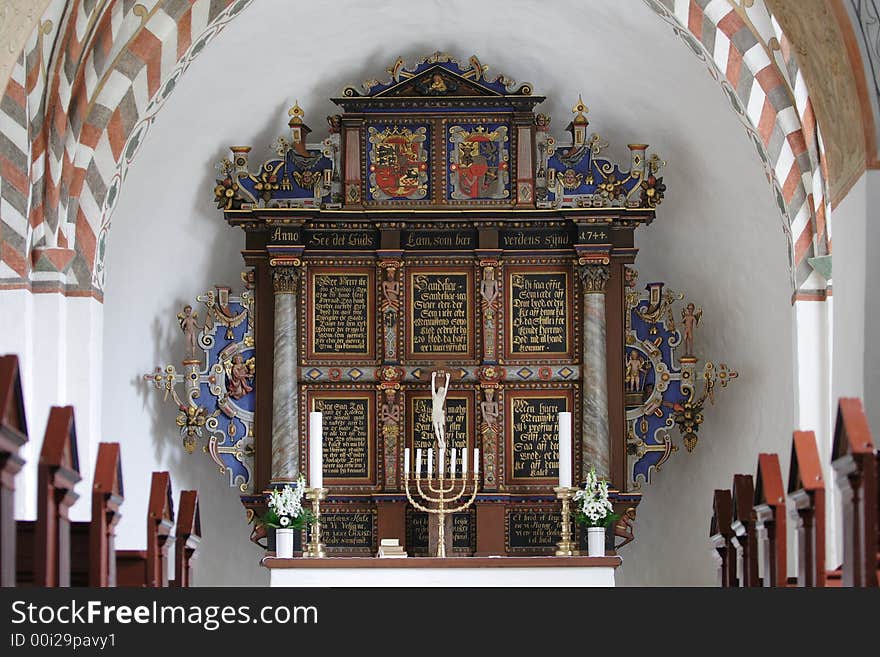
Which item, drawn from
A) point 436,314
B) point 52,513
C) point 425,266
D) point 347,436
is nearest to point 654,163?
point 425,266

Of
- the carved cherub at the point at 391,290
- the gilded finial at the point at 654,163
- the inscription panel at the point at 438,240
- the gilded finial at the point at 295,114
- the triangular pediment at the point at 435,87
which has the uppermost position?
the triangular pediment at the point at 435,87

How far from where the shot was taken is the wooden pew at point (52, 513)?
25.5 feet

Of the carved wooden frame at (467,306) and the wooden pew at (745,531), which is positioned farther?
the carved wooden frame at (467,306)

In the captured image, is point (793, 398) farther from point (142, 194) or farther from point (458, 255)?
point (142, 194)

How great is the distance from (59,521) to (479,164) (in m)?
9.58

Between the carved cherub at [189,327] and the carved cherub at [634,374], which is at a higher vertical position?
the carved cherub at [189,327]

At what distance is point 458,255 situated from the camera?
17000mm

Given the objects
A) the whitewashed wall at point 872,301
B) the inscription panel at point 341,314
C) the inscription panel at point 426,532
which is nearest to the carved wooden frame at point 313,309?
the inscription panel at point 341,314

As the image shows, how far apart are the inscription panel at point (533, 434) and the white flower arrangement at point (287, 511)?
91.3 inches

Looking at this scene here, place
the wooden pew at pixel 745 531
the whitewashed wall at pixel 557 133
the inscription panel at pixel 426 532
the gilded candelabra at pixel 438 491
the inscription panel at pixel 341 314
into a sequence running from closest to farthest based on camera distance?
the wooden pew at pixel 745 531
the gilded candelabra at pixel 438 491
the inscription panel at pixel 426 532
the inscription panel at pixel 341 314
the whitewashed wall at pixel 557 133

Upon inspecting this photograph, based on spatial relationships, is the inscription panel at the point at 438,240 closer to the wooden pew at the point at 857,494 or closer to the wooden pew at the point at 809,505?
the wooden pew at the point at 809,505

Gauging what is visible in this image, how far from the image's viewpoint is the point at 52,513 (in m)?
7.89

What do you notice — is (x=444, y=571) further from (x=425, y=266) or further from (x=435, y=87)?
(x=435, y=87)

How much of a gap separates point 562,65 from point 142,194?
4433mm
